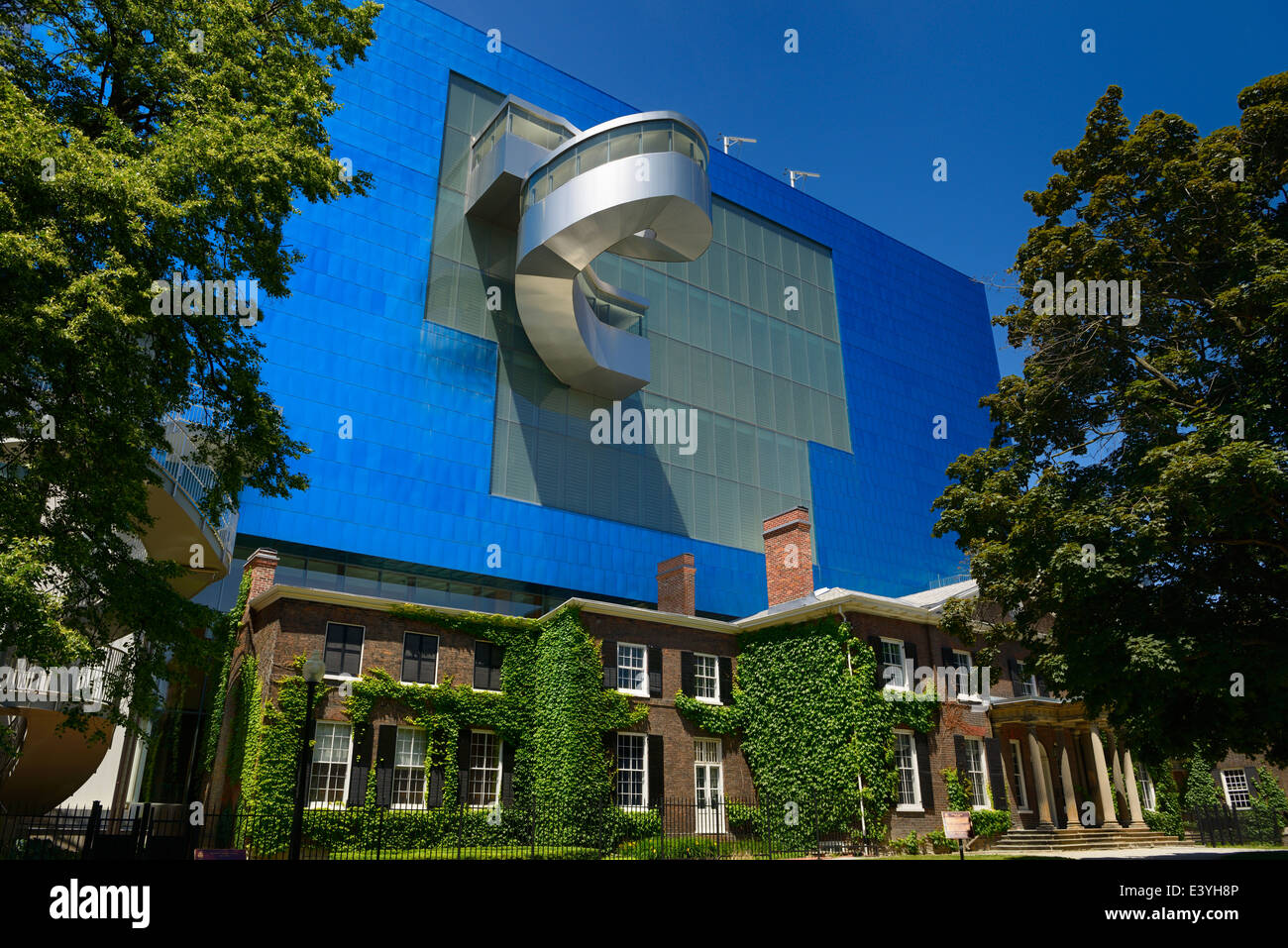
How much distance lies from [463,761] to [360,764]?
3100 millimetres

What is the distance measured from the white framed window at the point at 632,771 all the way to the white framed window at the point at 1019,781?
15007mm

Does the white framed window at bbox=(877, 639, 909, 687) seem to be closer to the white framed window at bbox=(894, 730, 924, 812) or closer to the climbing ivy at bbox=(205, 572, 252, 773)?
the white framed window at bbox=(894, 730, 924, 812)

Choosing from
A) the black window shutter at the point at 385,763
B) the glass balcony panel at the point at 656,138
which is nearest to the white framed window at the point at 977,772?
the black window shutter at the point at 385,763

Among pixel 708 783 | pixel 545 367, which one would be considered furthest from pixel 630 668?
pixel 545 367

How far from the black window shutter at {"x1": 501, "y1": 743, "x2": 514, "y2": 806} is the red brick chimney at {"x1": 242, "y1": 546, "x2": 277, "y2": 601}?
9.18m

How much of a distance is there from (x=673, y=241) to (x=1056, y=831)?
91.5ft

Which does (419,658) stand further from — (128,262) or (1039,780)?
(1039,780)

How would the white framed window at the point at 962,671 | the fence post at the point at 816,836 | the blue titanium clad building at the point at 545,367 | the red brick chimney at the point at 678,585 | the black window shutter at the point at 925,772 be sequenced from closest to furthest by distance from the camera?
the fence post at the point at 816,836, the black window shutter at the point at 925,772, the white framed window at the point at 962,671, the red brick chimney at the point at 678,585, the blue titanium clad building at the point at 545,367

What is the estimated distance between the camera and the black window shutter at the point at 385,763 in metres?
23.6

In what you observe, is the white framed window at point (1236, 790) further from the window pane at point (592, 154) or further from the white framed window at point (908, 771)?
the window pane at point (592, 154)

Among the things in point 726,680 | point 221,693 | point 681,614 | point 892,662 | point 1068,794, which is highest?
point 681,614

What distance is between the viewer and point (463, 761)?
993 inches
